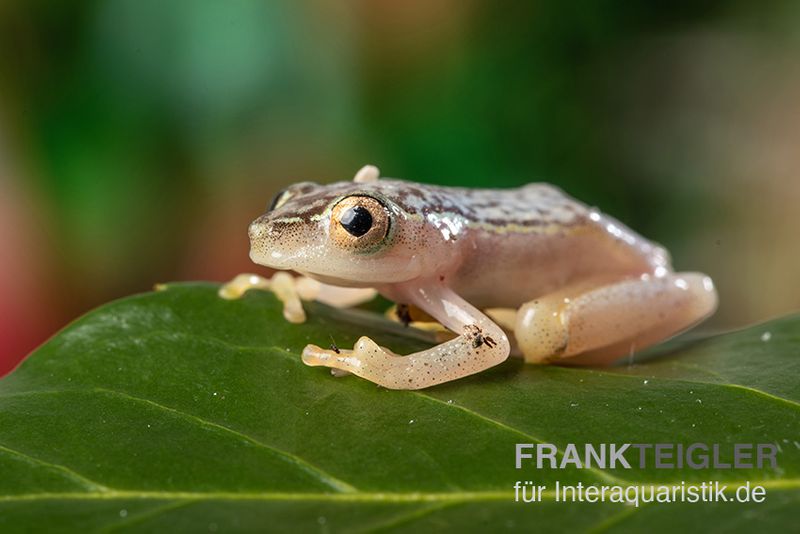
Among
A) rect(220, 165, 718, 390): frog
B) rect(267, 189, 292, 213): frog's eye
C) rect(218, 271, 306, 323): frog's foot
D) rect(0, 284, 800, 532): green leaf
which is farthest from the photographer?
rect(267, 189, 292, 213): frog's eye

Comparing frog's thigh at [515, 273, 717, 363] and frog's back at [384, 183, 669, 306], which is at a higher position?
frog's back at [384, 183, 669, 306]

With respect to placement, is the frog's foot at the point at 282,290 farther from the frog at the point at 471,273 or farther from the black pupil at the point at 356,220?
the black pupil at the point at 356,220

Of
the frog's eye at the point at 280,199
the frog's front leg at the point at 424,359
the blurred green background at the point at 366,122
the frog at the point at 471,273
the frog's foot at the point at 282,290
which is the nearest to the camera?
the frog's front leg at the point at 424,359

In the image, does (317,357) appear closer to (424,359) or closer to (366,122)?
(424,359)

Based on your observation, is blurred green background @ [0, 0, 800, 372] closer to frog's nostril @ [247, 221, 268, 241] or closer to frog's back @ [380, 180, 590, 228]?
frog's back @ [380, 180, 590, 228]

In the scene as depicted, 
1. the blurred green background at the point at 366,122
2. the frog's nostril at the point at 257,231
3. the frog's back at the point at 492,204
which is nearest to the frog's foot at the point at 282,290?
the frog's nostril at the point at 257,231

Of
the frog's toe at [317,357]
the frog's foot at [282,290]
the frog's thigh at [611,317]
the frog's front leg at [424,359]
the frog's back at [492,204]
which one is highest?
the frog's back at [492,204]

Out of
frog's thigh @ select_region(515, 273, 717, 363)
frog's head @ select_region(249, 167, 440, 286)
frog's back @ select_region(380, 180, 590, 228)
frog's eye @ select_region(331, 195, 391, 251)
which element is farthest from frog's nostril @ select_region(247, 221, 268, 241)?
frog's thigh @ select_region(515, 273, 717, 363)
